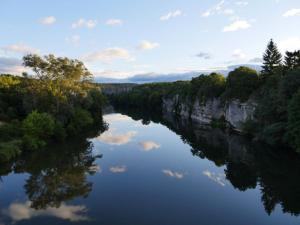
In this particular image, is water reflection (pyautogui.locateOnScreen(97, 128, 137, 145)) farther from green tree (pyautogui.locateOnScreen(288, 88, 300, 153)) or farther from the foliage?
green tree (pyautogui.locateOnScreen(288, 88, 300, 153))

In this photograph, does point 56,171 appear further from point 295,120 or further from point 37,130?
point 295,120

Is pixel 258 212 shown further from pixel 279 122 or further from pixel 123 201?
pixel 279 122

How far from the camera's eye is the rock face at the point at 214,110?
5891 cm

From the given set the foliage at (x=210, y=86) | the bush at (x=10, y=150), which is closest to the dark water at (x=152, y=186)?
the bush at (x=10, y=150)

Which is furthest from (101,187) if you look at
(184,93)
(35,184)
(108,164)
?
(184,93)

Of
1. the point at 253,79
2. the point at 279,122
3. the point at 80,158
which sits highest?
the point at 253,79

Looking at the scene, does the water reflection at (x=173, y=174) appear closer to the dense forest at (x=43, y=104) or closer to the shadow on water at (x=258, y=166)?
the shadow on water at (x=258, y=166)

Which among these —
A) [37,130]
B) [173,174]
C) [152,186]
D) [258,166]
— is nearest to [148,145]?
[37,130]

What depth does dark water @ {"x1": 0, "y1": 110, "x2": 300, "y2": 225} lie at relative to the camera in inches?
859

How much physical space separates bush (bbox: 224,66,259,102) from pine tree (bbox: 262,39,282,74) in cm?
235

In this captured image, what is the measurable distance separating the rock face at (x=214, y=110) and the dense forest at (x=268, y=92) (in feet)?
4.56

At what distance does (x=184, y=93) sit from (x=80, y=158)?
63313 millimetres

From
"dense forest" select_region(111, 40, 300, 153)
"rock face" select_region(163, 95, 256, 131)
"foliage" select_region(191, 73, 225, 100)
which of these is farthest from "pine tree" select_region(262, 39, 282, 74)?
"foliage" select_region(191, 73, 225, 100)

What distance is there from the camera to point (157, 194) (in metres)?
26.2
